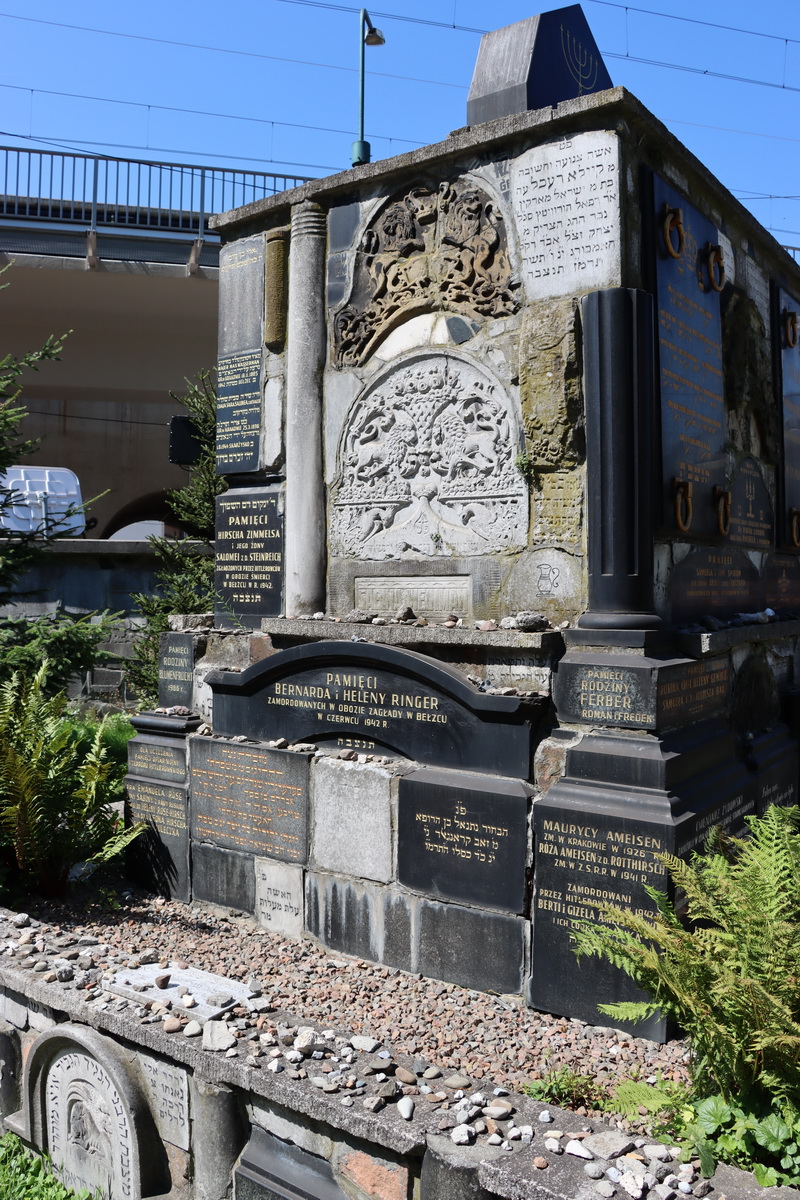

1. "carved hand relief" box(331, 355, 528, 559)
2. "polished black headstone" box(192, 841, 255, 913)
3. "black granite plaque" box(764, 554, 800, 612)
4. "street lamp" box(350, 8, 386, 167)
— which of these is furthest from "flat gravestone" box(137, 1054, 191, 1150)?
"street lamp" box(350, 8, 386, 167)

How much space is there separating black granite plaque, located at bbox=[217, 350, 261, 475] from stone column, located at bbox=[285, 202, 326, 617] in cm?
32

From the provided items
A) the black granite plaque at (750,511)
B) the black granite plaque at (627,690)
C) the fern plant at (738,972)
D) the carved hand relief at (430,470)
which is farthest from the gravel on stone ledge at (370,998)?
the black granite plaque at (750,511)

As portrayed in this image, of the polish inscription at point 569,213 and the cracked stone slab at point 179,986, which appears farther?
the polish inscription at point 569,213

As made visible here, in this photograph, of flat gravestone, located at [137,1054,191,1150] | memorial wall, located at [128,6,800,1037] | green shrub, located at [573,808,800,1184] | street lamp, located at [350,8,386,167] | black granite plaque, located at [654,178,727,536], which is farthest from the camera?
street lamp, located at [350,8,386,167]

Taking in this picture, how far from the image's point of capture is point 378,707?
4.71 metres

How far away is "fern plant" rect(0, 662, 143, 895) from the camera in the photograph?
4.88 metres

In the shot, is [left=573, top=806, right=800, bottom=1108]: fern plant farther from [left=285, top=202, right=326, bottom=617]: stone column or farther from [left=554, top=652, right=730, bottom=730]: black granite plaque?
[left=285, top=202, right=326, bottom=617]: stone column

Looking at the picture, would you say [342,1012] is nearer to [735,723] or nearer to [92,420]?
[735,723]

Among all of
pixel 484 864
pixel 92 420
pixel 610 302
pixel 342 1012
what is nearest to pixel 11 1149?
pixel 342 1012

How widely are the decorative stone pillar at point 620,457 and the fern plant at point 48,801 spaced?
2.74m

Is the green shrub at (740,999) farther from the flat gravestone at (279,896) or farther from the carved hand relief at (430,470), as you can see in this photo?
the flat gravestone at (279,896)

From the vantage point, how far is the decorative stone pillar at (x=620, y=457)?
4141 mm

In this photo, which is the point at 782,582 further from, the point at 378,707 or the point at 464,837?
the point at 464,837

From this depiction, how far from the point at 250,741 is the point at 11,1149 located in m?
2.22
